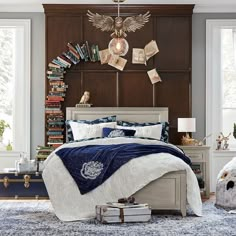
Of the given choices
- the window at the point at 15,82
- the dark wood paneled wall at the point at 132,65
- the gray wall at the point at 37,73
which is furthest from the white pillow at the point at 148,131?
the window at the point at 15,82

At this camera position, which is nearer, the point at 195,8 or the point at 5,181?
the point at 5,181

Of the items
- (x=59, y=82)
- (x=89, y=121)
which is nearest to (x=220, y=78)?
(x=89, y=121)

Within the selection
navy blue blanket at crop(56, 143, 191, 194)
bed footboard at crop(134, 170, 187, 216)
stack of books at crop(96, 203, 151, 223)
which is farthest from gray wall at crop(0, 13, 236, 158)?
stack of books at crop(96, 203, 151, 223)

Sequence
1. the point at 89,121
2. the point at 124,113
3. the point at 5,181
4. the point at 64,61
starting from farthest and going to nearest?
the point at 64,61 < the point at 124,113 < the point at 89,121 < the point at 5,181

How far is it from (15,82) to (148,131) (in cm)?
217

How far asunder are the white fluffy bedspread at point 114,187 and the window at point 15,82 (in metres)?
2.60

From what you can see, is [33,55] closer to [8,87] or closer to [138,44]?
[8,87]

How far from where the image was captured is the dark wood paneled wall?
831 centimetres

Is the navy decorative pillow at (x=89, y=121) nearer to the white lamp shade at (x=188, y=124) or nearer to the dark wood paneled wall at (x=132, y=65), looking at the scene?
the dark wood paneled wall at (x=132, y=65)

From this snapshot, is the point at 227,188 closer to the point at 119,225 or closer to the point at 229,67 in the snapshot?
the point at 119,225

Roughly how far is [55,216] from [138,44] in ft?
11.0

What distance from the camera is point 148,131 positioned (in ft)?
25.1

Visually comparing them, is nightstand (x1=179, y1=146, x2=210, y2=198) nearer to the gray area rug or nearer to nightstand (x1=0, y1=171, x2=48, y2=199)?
the gray area rug

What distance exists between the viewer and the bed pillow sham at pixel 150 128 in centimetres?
762
